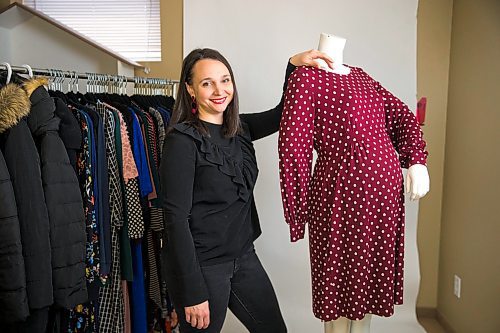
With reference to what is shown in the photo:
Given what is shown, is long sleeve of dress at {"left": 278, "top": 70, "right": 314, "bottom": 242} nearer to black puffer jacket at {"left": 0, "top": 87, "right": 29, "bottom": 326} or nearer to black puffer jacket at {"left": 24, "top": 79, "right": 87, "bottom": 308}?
black puffer jacket at {"left": 24, "top": 79, "right": 87, "bottom": 308}

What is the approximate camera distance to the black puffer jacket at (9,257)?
143 cm

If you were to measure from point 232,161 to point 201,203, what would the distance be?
16 cm

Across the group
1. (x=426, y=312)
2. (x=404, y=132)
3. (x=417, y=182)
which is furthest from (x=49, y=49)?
(x=426, y=312)

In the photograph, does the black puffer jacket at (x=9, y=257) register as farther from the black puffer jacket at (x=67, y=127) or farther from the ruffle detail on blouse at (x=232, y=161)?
the ruffle detail on blouse at (x=232, y=161)

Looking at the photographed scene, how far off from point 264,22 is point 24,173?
153 cm

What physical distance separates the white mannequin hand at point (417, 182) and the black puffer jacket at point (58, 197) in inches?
41.9

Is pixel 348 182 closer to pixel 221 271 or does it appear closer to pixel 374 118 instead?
pixel 374 118

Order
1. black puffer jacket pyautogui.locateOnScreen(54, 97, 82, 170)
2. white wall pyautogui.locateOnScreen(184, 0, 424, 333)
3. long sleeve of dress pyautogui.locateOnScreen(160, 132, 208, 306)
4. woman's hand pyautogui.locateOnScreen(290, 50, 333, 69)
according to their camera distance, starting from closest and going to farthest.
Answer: long sleeve of dress pyautogui.locateOnScreen(160, 132, 208, 306) < woman's hand pyautogui.locateOnScreen(290, 50, 333, 69) < black puffer jacket pyautogui.locateOnScreen(54, 97, 82, 170) < white wall pyautogui.locateOnScreen(184, 0, 424, 333)

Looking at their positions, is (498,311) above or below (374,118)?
below

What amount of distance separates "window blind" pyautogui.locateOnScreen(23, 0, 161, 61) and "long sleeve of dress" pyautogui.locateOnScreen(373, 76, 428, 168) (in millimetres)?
1487

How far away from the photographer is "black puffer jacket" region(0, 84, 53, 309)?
147cm

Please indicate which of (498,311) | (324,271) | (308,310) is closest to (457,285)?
(498,311)

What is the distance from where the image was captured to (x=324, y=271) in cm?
149

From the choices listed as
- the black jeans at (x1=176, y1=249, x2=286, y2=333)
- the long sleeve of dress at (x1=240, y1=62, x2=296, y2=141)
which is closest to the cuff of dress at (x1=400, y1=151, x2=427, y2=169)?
the long sleeve of dress at (x1=240, y1=62, x2=296, y2=141)
